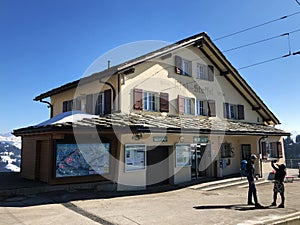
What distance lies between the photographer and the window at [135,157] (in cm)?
1189

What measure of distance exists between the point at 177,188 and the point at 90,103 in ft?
20.2

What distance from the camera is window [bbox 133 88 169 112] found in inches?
535

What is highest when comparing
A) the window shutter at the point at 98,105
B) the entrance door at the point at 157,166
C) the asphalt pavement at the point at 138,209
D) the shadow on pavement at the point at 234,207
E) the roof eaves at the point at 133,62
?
the roof eaves at the point at 133,62

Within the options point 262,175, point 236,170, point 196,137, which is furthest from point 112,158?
point 262,175

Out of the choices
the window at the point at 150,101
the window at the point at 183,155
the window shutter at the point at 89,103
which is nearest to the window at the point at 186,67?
the window at the point at 150,101

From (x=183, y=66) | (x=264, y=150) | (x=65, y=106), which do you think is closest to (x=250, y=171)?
(x=183, y=66)

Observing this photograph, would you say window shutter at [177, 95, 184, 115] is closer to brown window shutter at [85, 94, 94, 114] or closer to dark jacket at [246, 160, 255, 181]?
brown window shutter at [85, 94, 94, 114]

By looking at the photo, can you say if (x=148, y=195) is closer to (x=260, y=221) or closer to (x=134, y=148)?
(x=134, y=148)

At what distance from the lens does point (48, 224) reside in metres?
6.48

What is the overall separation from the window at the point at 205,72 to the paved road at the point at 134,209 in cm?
851

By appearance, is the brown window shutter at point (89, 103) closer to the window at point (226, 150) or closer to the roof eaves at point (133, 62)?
the roof eaves at point (133, 62)

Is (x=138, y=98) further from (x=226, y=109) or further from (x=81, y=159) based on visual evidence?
(x=226, y=109)

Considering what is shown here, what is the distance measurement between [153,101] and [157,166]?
10.7 ft

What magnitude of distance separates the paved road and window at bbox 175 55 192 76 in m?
7.31
